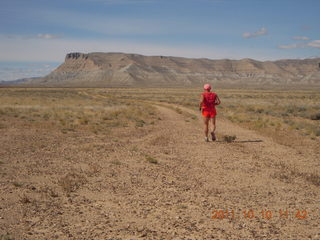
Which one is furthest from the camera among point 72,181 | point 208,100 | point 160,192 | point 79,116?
point 79,116

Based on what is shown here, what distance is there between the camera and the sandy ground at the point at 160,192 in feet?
15.0

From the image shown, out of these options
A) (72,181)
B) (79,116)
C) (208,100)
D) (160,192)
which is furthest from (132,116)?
(160,192)

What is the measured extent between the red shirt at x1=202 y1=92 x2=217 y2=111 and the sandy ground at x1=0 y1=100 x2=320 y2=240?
136 centimetres

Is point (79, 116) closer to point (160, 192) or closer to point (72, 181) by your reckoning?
point (72, 181)

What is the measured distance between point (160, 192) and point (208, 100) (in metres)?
6.03

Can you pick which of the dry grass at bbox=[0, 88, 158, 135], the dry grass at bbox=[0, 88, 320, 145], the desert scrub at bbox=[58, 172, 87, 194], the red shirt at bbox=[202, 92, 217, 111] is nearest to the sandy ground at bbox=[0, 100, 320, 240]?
the desert scrub at bbox=[58, 172, 87, 194]

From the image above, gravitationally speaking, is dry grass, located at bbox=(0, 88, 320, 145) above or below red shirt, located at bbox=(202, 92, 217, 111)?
below

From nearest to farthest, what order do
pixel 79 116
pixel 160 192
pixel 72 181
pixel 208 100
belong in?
pixel 160 192
pixel 72 181
pixel 208 100
pixel 79 116

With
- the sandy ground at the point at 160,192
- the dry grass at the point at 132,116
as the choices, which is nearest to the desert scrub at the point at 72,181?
the sandy ground at the point at 160,192

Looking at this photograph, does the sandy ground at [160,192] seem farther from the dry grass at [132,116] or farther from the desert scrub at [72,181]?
the dry grass at [132,116]

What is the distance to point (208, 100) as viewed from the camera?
1165cm

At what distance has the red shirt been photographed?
11578mm

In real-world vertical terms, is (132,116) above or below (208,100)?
below

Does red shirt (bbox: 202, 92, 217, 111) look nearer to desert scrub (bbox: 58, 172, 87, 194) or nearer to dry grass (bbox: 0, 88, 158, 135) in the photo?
dry grass (bbox: 0, 88, 158, 135)
